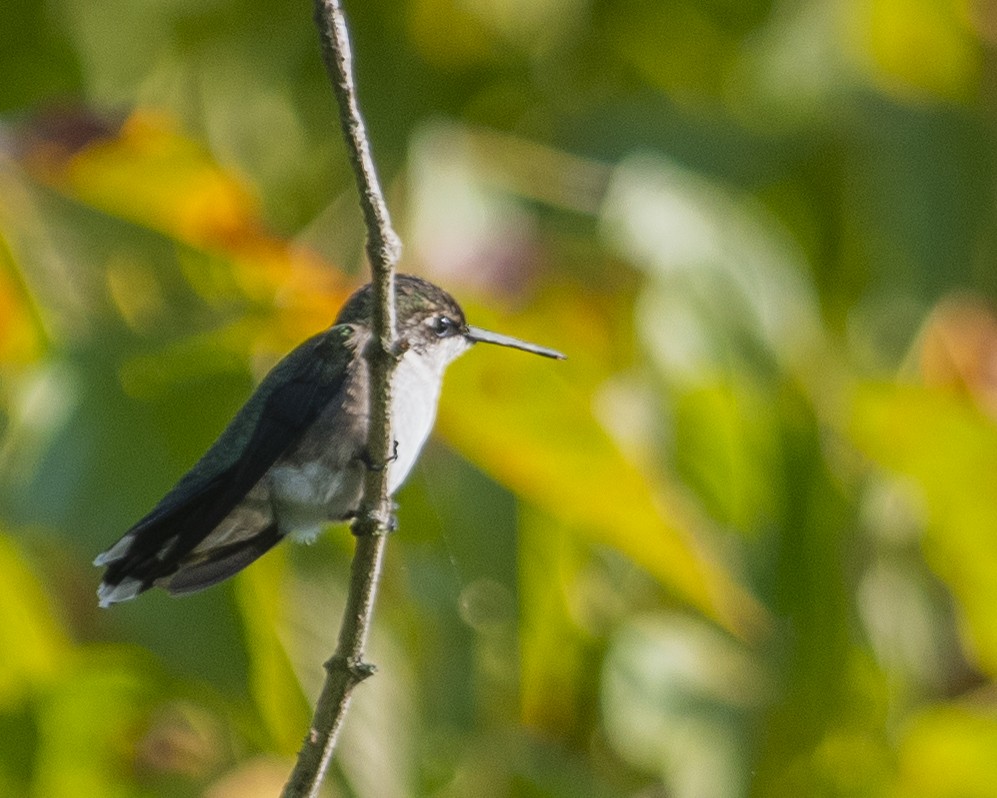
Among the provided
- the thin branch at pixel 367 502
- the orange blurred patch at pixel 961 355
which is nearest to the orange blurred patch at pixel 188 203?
the thin branch at pixel 367 502

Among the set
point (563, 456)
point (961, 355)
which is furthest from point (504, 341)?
point (961, 355)

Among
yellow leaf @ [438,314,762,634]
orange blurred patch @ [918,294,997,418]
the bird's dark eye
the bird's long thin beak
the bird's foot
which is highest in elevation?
the bird's foot

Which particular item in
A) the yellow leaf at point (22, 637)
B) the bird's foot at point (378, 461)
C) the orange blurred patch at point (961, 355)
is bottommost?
the yellow leaf at point (22, 637)

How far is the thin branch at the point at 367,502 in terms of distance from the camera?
1.69m

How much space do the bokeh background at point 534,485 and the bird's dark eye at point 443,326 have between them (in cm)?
15

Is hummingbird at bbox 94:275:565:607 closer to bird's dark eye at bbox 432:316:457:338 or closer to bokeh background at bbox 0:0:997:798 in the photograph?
bird's dark eye at bbox 432:316:457:338

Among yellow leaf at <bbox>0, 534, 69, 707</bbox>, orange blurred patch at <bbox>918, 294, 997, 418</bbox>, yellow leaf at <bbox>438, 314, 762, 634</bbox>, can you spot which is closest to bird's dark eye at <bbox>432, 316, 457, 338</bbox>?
yellow leaf at <bbox>438, 314, 762, 634</bbox>

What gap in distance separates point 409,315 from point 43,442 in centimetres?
62

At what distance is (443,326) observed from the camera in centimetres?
251

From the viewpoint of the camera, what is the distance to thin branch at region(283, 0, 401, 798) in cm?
169

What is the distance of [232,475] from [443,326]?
0.43m

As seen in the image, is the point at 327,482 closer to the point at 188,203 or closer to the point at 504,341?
the point at 504,341

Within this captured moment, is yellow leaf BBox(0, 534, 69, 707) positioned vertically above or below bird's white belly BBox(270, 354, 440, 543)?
below

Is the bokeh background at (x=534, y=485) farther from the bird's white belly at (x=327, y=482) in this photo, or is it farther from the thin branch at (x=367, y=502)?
the thin branch at (x=367, y=502)
